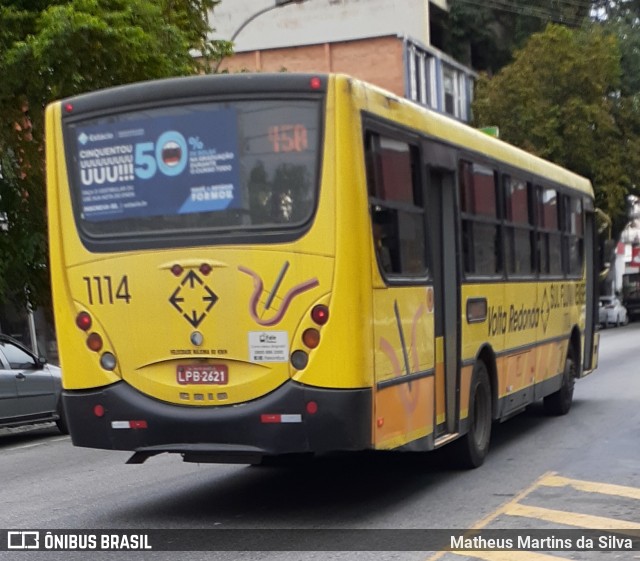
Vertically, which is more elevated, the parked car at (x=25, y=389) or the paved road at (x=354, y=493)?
the parked car at (x=25, y=389)

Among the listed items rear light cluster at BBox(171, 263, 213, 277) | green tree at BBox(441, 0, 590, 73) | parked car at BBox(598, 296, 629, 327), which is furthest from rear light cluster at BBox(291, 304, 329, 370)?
green tree at BBox(441, 0, 590, 73)

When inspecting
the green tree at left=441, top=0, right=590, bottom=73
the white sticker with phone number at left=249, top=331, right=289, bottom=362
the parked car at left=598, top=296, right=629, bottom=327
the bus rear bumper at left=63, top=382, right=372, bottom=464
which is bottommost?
the parked car at left=598, top=296, right=629, bottom=327

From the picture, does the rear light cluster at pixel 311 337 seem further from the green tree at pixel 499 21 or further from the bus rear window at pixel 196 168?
the green tree at pixel 499 21

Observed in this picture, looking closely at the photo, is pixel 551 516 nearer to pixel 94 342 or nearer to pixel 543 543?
A: pixel 543 543

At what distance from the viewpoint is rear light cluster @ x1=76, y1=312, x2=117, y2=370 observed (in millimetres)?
8812

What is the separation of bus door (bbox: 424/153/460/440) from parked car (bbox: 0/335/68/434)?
756 cm

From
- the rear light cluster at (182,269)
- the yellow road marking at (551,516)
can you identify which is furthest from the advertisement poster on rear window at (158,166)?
the yellow road marking at (551,516)

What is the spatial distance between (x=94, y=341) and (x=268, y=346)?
4.68 ft

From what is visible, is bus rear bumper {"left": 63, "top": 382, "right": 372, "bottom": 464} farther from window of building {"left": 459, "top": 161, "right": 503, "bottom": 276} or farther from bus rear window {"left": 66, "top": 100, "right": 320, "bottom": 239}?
window of building {"left": 459, "top": 161, "right": 503, "bottom": 276}

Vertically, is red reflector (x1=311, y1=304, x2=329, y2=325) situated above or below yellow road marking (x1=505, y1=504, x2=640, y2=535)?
above

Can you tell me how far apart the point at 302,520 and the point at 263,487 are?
158 centimetres

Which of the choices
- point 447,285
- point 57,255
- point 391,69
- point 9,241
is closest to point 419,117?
point 447,285

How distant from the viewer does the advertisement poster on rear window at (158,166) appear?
28.1ft

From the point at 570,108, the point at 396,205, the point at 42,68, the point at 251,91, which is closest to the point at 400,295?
the point at 396,205
